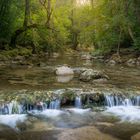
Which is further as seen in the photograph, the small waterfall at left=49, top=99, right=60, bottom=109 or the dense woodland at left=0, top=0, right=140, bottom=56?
the dense woodland at left=0, top=0, right=140, bottom=56

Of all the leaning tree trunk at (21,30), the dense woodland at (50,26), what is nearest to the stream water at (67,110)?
the dense woodland at (50,26)

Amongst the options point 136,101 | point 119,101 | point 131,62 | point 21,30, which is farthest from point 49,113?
point 21,30

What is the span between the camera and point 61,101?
11.4m

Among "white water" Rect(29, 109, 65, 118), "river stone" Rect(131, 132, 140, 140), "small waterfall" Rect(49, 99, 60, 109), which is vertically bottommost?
"river stone" Rect(131, 132, 140, 140)

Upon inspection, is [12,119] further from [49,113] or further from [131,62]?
[131,62]

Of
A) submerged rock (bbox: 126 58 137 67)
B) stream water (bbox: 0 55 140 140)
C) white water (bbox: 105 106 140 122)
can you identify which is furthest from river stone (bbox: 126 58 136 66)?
white water (bbox: 105 106 140 122)

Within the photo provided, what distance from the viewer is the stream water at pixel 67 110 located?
8.39 meters

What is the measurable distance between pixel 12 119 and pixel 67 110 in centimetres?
197

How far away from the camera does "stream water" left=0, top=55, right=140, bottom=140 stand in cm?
839

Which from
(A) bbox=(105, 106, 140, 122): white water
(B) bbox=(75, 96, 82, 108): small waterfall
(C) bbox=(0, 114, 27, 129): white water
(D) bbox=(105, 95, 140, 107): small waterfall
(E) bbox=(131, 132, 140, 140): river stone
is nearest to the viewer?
(E) bbox=(131, 132, 140, 140): river stone

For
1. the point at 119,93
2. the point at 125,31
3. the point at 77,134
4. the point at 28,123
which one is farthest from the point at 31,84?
the point at 125,31

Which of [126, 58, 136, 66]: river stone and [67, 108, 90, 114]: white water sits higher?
[126, 58, 136, 66]: river stone

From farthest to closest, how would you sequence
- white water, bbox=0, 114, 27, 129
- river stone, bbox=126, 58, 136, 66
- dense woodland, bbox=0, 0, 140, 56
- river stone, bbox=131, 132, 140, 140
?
dense woodland, bbox=0, 0, 140, 56 < river stone, bbox=126, 58, 136, 66 < white water, bbox=0, 114, 27, 129 < river stone, bbox=131, 132, 140, 140

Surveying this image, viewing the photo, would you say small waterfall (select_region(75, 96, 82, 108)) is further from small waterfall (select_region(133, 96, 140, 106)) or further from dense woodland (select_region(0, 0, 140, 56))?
dense woodland (select_region(0, 0, 140, 56))
